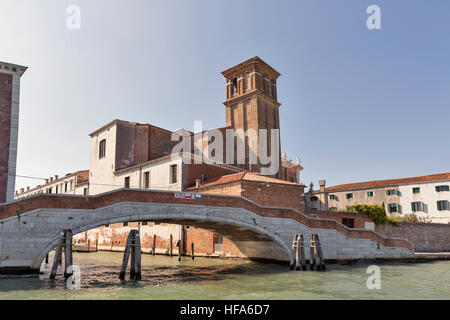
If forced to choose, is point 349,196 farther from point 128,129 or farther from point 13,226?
point 13,226

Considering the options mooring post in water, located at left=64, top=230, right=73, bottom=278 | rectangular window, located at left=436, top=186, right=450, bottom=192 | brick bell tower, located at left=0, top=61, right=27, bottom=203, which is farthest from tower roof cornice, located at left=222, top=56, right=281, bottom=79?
mooring post in water, located at left=64, top=230, right=73, bottom=278

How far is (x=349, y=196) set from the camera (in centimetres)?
3562

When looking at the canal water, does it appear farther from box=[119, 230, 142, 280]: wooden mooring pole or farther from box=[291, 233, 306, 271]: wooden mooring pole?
box=[291, 233, 306, 271]: wooden mooring pole

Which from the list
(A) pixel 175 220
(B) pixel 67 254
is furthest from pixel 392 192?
(B) pixel 67 254

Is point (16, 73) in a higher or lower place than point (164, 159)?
higher

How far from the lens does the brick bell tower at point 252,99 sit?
3238 cm

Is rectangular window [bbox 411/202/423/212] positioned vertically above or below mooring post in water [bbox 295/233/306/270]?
above

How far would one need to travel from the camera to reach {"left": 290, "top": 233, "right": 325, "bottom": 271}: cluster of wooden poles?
1700 centimetres

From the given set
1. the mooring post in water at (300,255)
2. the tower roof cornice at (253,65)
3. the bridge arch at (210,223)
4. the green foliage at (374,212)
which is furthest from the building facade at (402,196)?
the mooring post in water at (300,255)

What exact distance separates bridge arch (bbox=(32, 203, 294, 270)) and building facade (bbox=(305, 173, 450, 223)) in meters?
12.6

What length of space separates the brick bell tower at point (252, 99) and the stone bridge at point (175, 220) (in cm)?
1251

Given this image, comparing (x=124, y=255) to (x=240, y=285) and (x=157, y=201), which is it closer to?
(x=157, y=201)
